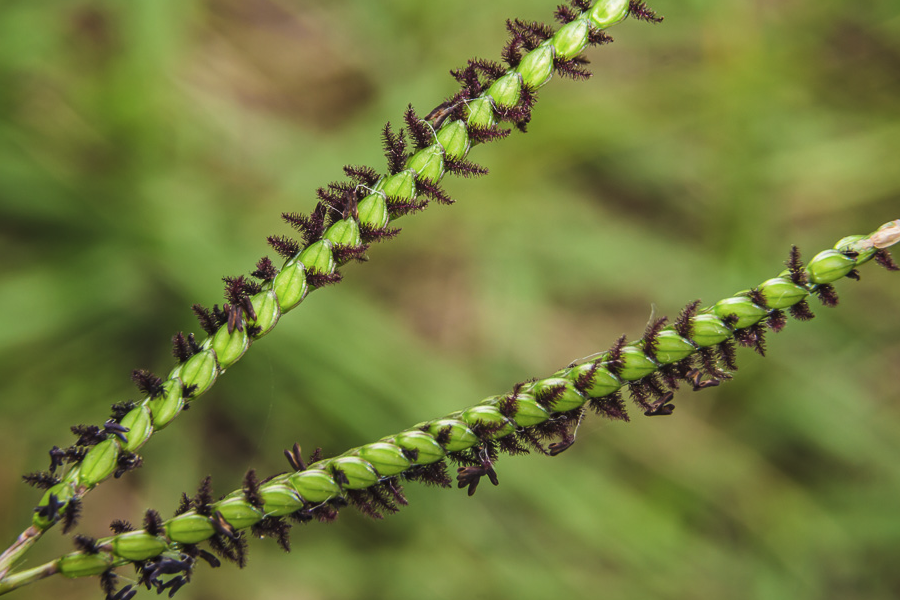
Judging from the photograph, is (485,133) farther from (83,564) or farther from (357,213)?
(83,564)

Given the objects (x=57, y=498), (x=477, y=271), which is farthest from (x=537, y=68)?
(x=477, y=271)

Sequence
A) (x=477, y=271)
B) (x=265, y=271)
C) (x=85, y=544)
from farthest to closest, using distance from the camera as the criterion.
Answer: (x=477, y=271), (x=265, y=271), (x=85, y=544)

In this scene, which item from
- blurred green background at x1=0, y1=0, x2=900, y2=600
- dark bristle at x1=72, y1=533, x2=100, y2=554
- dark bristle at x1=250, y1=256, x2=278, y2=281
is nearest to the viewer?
dark bristle at x1=72, y1=533, x2=100, y2=554

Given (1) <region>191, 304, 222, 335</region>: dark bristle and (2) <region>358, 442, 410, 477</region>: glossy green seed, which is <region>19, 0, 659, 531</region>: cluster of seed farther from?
(2) <region>358, 442, 410, 477</region>: glossy green seed

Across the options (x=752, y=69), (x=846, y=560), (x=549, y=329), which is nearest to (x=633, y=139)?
(x=752, y=69)

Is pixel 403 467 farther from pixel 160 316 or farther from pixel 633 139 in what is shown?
pixel 633 139

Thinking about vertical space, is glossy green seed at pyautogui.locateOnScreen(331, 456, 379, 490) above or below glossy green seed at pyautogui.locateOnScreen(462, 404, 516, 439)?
below

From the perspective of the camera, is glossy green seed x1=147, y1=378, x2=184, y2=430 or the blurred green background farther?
the blurred green background

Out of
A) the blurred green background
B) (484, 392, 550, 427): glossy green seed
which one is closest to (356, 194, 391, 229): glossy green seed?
(484, 392, 550, 427): glossy green seed
